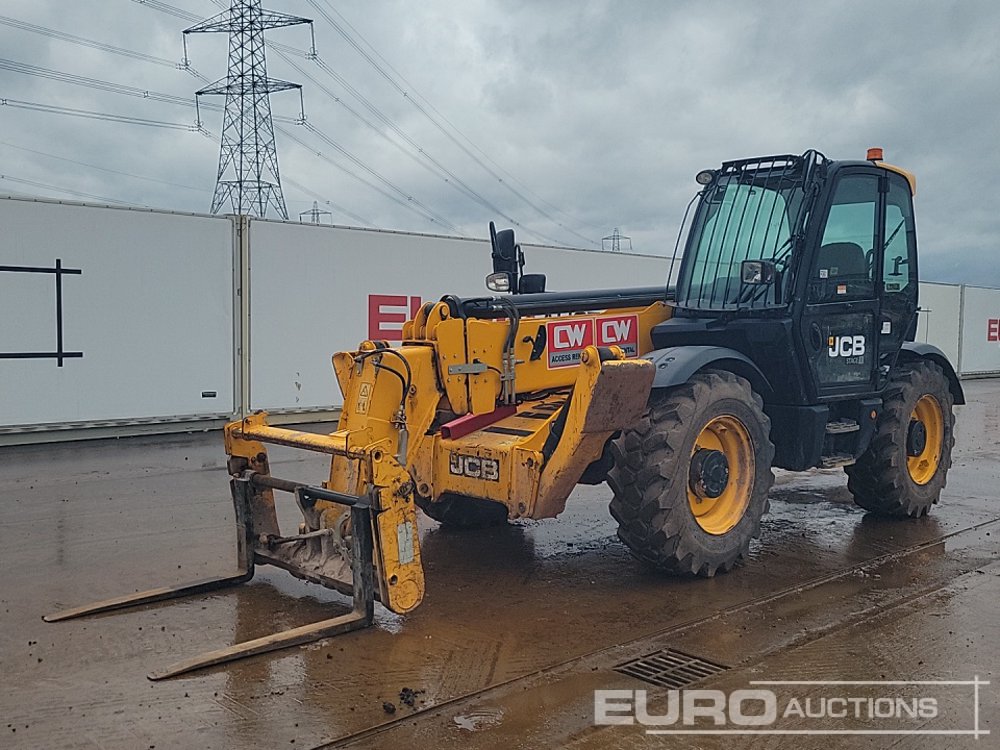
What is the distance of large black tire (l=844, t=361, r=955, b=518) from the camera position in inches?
286

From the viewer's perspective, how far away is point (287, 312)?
13.4 meters

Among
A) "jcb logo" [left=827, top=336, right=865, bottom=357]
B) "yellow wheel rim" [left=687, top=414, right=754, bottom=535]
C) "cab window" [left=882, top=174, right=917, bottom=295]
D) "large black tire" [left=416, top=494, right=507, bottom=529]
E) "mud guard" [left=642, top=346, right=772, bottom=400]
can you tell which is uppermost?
"cab window" [left=882, top=174, right=917, bottom=295]

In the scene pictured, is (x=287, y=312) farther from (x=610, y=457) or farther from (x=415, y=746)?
(x=415, y=746)

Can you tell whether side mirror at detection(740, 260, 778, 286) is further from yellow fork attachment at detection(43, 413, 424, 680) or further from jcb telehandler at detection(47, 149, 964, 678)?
yellow fork attachment at detection(43, 413, 424, 680)

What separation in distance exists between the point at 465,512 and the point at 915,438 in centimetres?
364

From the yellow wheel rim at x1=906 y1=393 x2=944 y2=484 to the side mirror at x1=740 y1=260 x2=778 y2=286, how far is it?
87.3 inches

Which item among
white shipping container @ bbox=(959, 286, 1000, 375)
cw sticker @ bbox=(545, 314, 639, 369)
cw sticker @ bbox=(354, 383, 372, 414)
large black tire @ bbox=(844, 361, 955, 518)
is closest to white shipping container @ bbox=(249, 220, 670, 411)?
cw sticker @ bbox=(545, 314, 639, 369)

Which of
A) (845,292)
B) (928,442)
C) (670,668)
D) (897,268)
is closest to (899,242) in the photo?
(897,268)

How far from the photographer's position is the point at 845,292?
6723 millimetres

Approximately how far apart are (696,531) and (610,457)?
66cm

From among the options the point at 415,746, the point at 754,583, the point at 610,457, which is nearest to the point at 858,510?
the point at 754,583

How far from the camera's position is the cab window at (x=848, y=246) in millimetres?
6539

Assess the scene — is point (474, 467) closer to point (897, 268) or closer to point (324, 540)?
point (324, 540)

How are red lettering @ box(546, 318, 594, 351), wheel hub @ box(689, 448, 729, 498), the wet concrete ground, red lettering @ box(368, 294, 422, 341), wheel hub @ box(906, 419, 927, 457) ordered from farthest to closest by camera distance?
1. red lettering @ box(368, 294, 422, 341)
2. wheel hub @ box(906, 419, 927, 457)
3. red lettering @ box(546, 318, 594, 351)
4. wheel hub @ box(689, 448, 729, 498)
5. the wet concrete ground
